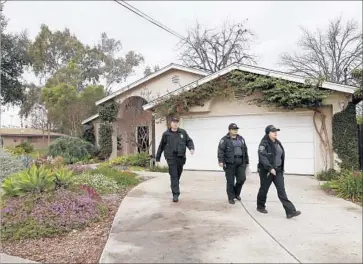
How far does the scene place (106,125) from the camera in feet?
59.1

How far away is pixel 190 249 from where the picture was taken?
4.34 metres

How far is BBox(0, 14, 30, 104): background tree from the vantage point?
24.5 m

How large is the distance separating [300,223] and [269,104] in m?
6.49

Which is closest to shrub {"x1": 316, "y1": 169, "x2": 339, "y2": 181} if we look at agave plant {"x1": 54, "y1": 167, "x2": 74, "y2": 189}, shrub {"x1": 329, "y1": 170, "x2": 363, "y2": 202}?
shrub {"x1": 329, "y1": 170, "x2": 363, "y2": 202}

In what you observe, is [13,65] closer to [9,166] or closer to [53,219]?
[9,166]

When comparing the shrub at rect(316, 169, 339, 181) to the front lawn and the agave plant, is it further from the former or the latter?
the agave plant

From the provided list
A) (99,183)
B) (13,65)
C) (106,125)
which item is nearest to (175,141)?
(99,183)

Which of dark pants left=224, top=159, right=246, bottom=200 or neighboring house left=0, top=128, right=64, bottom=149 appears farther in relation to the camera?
neighboring house left=0, top=128, right=64, bottom=149

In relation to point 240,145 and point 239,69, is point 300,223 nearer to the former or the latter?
point 240,145

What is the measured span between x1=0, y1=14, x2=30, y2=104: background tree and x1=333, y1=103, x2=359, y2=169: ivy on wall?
23356 mm

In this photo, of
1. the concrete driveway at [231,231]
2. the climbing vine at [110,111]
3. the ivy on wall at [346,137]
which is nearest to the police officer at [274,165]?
the concrete driveway at [231,231]

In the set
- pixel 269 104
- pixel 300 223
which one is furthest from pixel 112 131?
pixel 300 223

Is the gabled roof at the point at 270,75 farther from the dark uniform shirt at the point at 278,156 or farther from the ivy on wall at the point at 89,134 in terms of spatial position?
the ivy on wall at the point at 89,134

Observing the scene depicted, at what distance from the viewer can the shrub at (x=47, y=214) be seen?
17.5 ft
